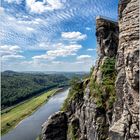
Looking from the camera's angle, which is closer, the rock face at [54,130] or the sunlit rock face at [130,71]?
the sunlit rock face at [130,71]

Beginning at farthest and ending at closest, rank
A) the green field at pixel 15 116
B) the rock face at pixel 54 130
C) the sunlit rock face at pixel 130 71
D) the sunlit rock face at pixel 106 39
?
the green field at pixel 15 116 < the rock face at pixel 54 130 < the sunlit rock face at pixel 106 39 < the sunlit rock face at pixel 130 71

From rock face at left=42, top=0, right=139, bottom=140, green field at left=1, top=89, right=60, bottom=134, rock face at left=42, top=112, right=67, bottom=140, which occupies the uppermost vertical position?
rock face at left=42, top=0, right=139, bottom=140

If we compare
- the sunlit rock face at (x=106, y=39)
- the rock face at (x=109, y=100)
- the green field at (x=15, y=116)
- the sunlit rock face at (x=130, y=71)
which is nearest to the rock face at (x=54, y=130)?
the rock face at (x=109, y=100)

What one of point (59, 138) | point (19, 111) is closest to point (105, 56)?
point (59, 138)

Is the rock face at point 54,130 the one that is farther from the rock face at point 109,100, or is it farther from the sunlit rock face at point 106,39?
the sunlit rock face at point 106,39

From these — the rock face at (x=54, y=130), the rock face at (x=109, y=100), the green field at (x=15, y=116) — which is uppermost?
the rock face at (x=109, y=100)

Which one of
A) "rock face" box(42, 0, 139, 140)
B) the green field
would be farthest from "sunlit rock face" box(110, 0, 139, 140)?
the green field

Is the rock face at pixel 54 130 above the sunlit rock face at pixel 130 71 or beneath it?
beneath

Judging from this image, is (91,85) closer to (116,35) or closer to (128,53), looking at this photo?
(116,35)

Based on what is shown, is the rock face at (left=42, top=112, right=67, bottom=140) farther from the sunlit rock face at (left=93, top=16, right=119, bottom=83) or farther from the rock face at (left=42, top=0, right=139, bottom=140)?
the sunlit rock face at (left=93, top=16, right=119, bottom=83)

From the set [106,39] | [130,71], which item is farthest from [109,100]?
[130,71]
